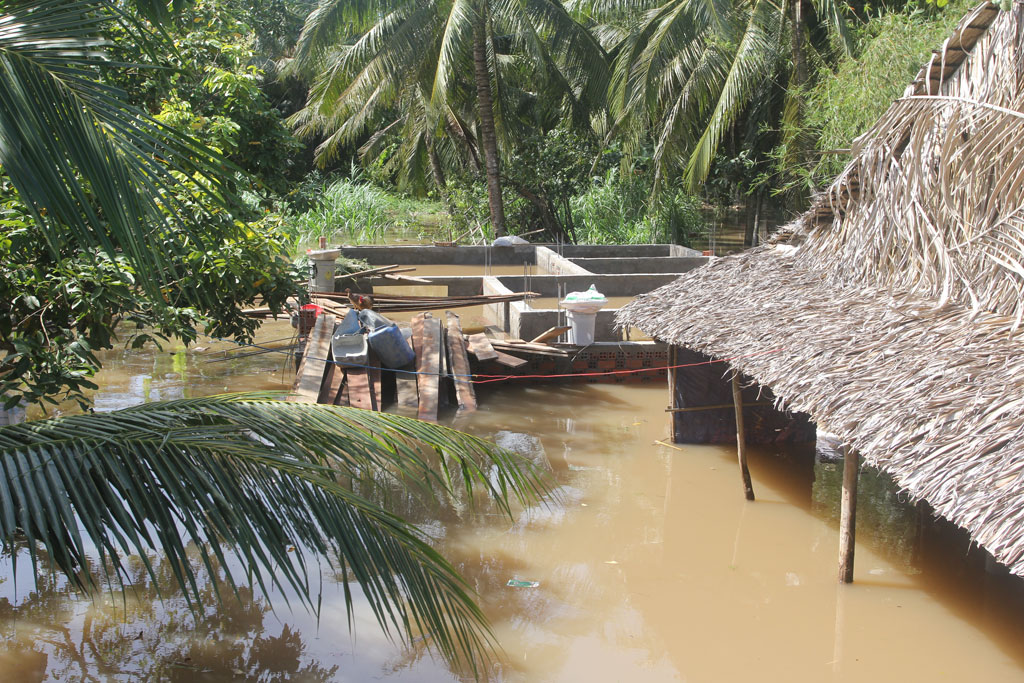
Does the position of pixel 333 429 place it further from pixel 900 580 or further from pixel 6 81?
pixel 900 580

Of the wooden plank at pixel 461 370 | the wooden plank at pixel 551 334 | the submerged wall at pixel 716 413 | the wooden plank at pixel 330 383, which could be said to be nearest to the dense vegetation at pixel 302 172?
the wooden plank at pixel 461 370

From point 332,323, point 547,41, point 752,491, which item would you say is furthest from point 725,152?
point 752,491

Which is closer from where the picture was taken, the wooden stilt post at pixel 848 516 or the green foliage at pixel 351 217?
the wooden stilt post at pixel 848 516

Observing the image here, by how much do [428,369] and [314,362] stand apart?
1361mm

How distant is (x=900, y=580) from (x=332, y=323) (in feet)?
24.0

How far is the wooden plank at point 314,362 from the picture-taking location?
10133 mm

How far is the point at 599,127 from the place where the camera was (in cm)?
2480

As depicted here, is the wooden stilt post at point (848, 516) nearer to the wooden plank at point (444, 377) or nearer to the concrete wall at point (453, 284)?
the wooden plank at point (444, 377)

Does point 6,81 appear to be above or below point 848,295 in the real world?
above

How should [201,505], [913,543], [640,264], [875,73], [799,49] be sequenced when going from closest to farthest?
[201,505] < [913,543] < [875,73] < [799,49] < [640,264]

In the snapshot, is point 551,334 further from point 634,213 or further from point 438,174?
point 438,174

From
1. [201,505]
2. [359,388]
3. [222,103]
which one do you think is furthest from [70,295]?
[359,388]

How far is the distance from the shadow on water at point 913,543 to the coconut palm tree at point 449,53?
11.8 metres

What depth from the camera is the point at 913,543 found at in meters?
7.29
